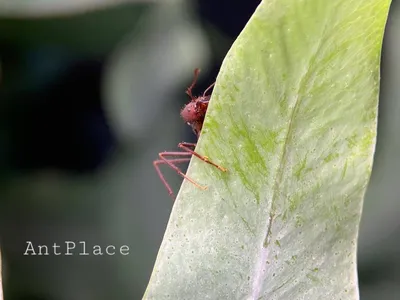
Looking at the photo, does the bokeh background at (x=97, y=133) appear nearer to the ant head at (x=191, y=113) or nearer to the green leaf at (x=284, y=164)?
the ant head at (x=191, y=113)

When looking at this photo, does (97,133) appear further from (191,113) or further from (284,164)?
(284,164)

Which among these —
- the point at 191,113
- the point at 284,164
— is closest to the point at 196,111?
the point at 191,113

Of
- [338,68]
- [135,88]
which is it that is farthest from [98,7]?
[338,68]

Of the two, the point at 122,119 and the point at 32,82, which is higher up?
the point at 32,82

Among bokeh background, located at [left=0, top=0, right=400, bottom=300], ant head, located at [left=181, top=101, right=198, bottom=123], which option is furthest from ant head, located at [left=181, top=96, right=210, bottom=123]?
bokeh background, located at [left=0, top=0, right=400, bottom=300]

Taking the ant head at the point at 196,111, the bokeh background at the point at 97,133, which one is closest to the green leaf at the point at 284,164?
the ant head at the point at 196,111

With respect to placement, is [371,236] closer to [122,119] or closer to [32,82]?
[122,119]
